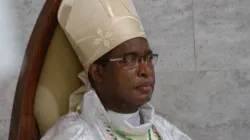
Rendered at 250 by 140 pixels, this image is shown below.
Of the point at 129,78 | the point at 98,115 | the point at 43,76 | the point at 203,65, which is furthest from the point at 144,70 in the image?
the point at 203,65

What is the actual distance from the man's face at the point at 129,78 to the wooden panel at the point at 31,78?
0.16 meters

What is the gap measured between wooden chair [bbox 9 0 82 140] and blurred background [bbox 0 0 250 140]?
0.34 meters

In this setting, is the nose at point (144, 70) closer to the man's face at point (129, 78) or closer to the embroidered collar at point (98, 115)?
the man's face at point (129, 78)

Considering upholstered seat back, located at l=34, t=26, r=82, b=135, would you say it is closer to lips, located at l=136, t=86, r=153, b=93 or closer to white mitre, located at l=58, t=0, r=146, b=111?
white mitre, located at l=58, t=0, r=146, b=111

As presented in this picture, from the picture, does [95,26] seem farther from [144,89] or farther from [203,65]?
[203,65]

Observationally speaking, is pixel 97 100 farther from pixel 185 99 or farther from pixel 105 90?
pixel 185 99

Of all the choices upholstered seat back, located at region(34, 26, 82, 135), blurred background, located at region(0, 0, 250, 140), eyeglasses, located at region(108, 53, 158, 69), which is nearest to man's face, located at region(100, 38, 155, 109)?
eyeglasses, located at region(108, 53, 158, 69)

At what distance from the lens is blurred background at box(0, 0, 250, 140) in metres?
1.45

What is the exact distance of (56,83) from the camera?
1129 mm

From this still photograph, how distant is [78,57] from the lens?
3.75 ft

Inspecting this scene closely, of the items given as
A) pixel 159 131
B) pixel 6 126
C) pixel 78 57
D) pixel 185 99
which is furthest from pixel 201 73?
pixel 6 126

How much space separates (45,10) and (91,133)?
30 cm

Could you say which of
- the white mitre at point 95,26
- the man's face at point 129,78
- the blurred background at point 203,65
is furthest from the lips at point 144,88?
the blurred background at point 203,65

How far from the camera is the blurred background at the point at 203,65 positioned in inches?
56.9
